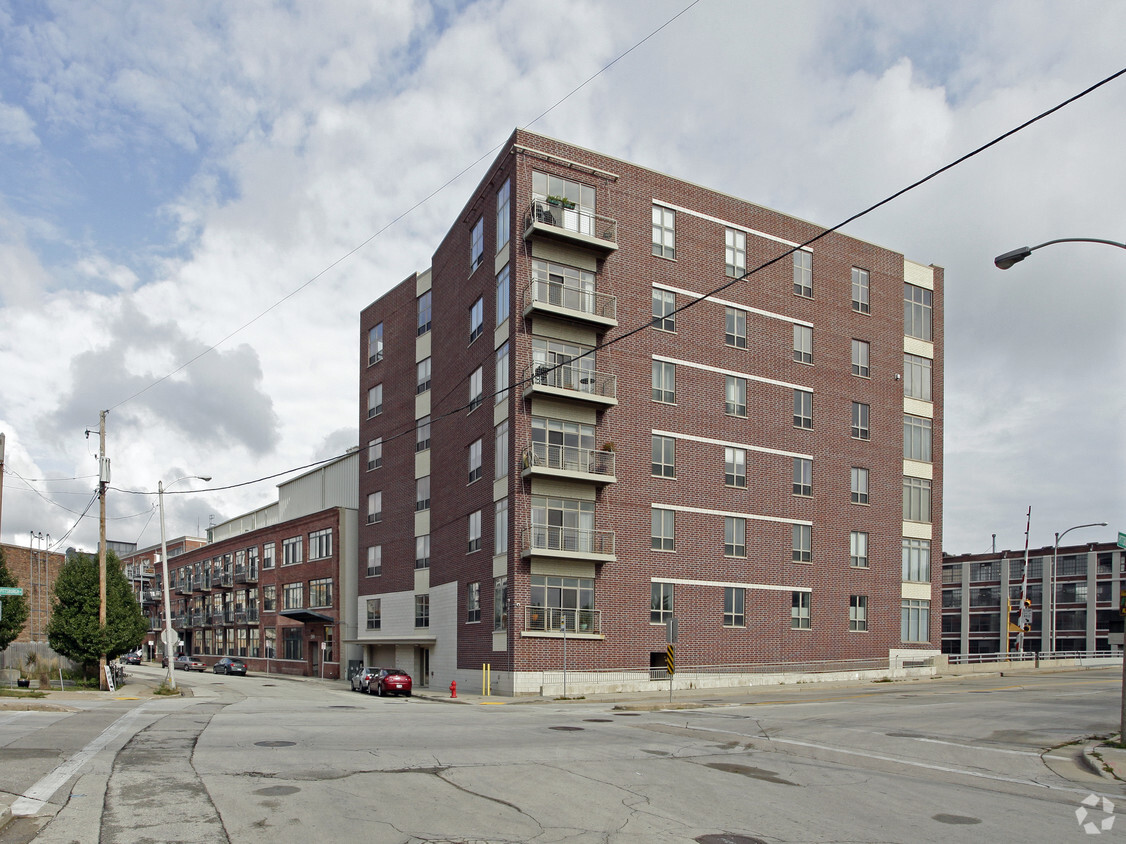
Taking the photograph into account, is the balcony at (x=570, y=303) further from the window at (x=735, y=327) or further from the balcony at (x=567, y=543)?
the balcony at (x=567, y=543)

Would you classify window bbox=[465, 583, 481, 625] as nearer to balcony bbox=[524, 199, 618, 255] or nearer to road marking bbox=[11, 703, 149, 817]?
balcony bbox=[524, 199, 618, 255]

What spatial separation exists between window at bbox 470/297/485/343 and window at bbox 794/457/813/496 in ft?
56.1

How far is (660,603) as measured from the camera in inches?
1657

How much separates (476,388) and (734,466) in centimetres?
1281

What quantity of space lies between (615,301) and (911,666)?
26181 millimetres

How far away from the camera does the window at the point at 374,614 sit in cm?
5562

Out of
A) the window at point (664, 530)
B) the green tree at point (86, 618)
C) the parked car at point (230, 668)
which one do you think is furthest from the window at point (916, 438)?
the parked car at point (230, 668)

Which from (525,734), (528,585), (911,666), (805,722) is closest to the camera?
(525,734)

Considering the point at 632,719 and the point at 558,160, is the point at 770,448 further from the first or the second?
the point at 632,719

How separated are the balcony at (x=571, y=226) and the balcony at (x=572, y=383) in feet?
17.9

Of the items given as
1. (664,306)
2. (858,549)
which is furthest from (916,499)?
(664,306)

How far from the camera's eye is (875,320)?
52.0m

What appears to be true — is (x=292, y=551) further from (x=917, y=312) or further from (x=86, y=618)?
(x=917, y=312)

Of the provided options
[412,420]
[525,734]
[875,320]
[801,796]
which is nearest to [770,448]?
[875,320]
